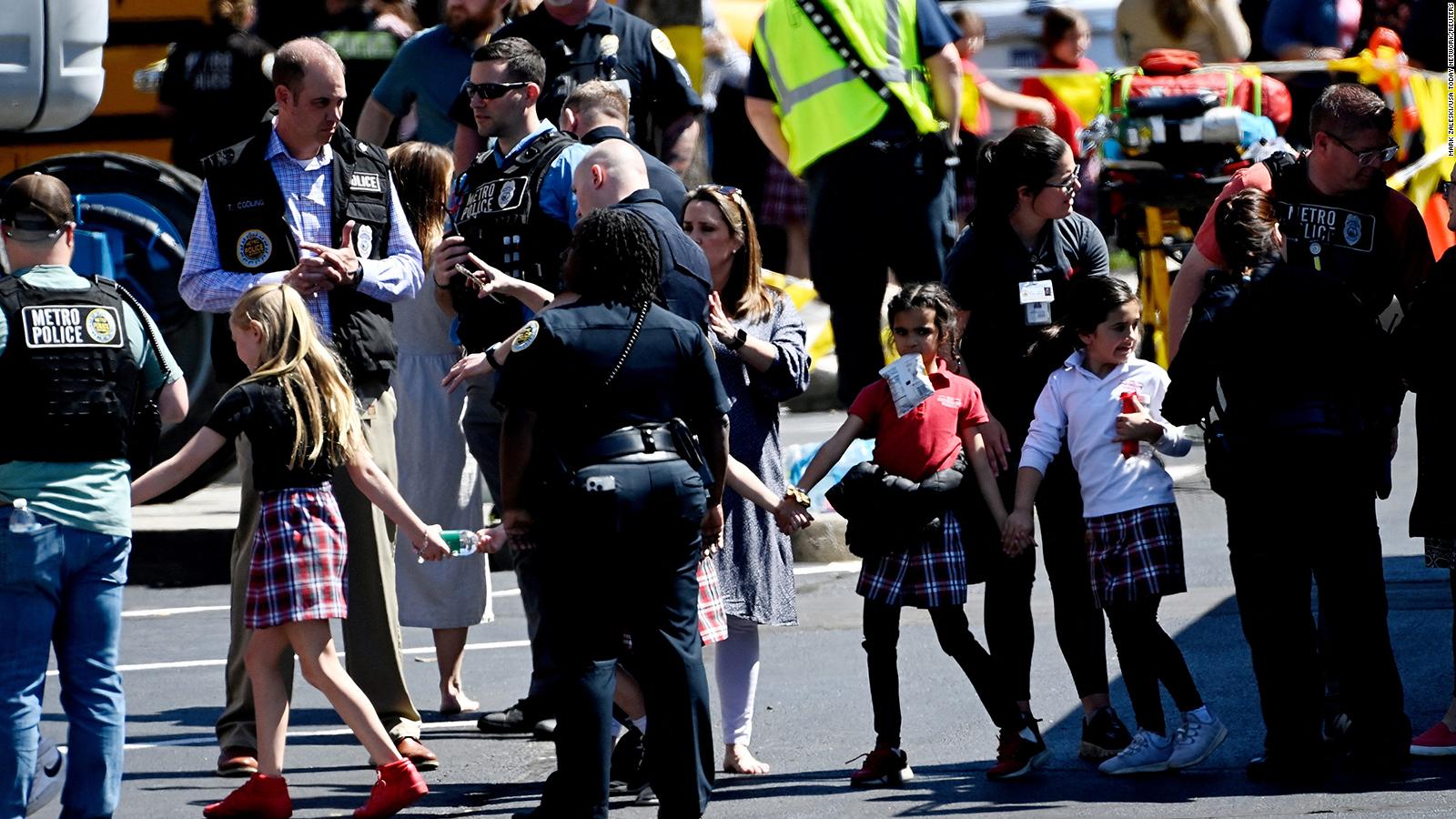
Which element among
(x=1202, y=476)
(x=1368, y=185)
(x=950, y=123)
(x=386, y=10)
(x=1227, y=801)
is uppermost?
(x=386, y=10)

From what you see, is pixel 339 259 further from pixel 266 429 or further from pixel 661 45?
pixel 661 45

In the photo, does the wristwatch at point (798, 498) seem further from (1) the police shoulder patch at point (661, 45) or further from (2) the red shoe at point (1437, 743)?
(1) the police shoulder patch at point (661, 45)

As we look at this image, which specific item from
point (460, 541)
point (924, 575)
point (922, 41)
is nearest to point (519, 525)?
point (460, 541)

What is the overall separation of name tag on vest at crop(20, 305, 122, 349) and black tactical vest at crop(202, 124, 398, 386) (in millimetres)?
1005

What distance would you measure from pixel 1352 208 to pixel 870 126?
3.63 m

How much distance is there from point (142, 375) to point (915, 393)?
2110 mm

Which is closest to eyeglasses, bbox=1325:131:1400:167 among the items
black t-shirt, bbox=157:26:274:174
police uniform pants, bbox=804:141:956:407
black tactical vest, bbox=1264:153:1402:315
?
black tactical vest, bbox=1264:153:1402:315

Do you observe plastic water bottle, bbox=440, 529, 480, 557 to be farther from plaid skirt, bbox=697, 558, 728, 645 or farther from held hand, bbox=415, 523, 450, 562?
plaid skirt, bbox=697, 558, 728, 645

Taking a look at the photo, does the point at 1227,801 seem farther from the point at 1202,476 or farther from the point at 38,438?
the point at 1202,476

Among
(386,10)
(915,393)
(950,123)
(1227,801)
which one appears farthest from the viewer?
(386,10)

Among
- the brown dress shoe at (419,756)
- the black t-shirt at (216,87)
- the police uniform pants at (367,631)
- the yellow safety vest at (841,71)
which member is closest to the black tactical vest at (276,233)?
the police uniform pants at (367,631)

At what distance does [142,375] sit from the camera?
6.00 meters

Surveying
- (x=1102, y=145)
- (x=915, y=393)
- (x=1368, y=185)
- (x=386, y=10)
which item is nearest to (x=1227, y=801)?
(x=915, y=393)

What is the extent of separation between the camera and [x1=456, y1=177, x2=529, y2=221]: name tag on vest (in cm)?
693
